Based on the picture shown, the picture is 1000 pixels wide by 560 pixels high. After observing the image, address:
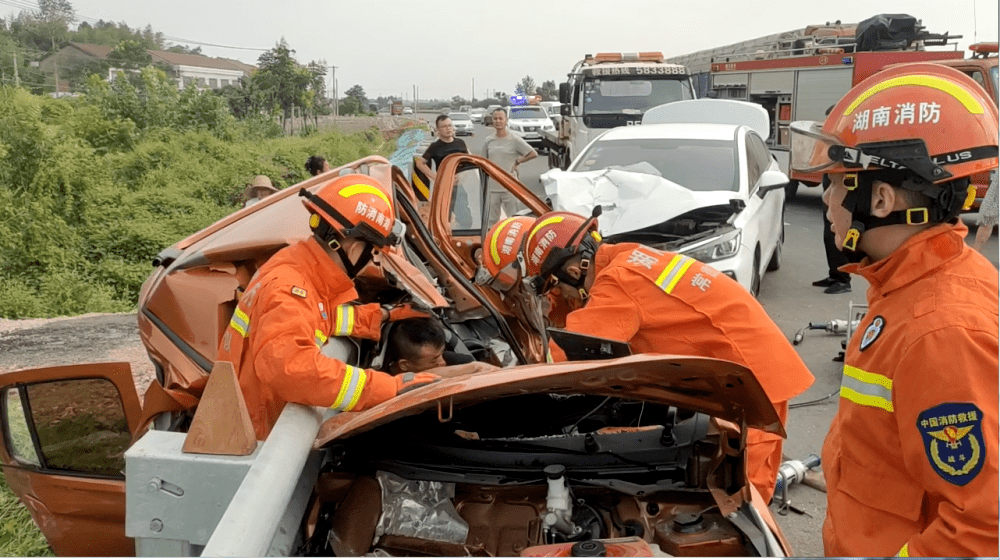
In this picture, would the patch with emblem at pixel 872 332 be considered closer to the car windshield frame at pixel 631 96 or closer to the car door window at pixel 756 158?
the car door window at pixel 756 158

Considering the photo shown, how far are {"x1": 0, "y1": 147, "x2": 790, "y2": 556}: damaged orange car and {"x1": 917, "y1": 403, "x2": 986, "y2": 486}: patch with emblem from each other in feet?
1.29

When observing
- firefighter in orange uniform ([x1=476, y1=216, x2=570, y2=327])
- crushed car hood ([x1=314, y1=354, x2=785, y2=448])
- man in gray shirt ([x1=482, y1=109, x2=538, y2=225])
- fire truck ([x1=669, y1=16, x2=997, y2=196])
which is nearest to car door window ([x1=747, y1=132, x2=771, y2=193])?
man in gray shirt ([x1=482, y1=109, x2=538, y2=225])

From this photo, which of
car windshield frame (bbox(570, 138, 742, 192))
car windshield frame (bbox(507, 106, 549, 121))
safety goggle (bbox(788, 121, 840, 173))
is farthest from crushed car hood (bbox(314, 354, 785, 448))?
car windshield frame (bbox(507, 106, 549, 121))

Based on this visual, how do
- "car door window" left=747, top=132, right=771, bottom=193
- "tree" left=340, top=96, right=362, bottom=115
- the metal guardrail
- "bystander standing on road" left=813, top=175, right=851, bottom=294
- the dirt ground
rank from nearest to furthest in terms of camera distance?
the metal guardrail → the dirt ground → "car door window" left=747, top=132, right=771, bottom=193 → "bystander standing on road" left=813, top=175, right=851, bottom=294 → "tree" left=340, top=96, right=362, bottom=115

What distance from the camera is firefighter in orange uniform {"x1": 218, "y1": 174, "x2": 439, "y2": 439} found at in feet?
8.01

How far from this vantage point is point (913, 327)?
1.48m

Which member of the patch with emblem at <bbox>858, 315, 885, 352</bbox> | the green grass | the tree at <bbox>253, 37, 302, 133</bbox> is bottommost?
the green grass

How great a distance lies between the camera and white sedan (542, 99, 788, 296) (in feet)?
20.1

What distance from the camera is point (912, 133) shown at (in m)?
1.68

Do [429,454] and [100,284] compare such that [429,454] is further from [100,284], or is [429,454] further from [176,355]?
[100,284]

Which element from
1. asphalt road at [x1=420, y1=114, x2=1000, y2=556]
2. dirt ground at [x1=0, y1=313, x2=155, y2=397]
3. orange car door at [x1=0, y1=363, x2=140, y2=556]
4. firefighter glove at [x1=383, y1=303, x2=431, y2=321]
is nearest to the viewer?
orange car door at [x1=0, y1=363, x2=140, y2=556]

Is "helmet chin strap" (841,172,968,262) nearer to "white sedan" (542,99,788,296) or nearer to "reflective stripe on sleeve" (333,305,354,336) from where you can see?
"reflective stripe on sleeve" (333,305,354,336)

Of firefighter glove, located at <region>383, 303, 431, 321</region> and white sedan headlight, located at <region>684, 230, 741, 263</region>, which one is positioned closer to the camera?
firefighter glove, located at <region>383, 303, 431, 321</region>

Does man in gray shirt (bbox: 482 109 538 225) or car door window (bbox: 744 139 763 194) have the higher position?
man in gray shirt (bbox: 482 109 538 225)
